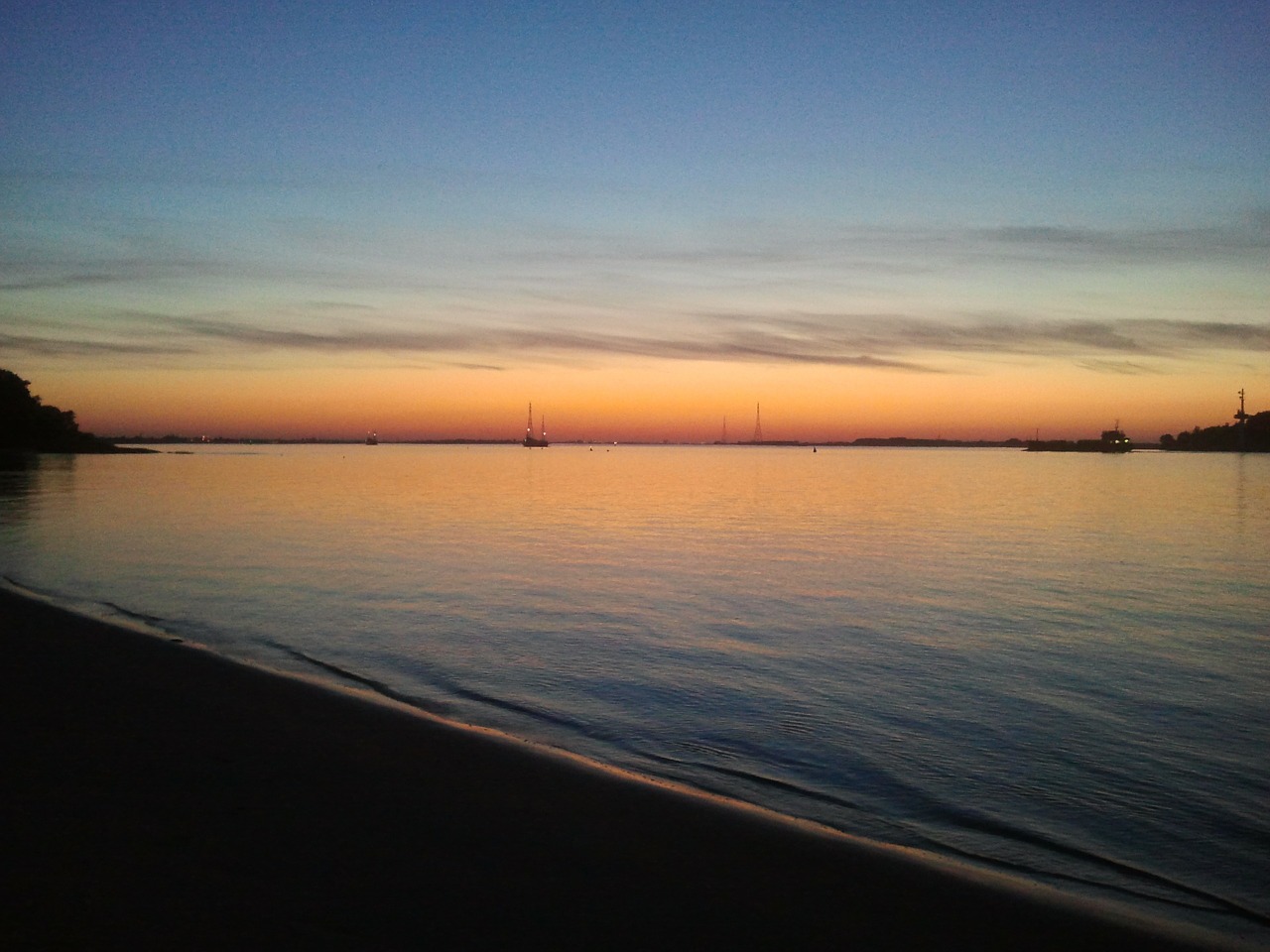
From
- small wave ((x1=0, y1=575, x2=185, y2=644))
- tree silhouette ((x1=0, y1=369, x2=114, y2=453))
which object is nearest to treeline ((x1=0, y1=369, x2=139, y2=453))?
tree silhouette ((x1=0, y1=369, x2=114, y2=453))

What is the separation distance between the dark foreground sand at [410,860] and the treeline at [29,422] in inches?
4994

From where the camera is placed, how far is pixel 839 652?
1410 centimetres

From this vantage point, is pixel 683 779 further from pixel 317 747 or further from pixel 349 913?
pixel 349 913

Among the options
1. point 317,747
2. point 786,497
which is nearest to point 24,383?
point 786,497

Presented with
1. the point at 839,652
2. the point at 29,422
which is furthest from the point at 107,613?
the point at 29,422

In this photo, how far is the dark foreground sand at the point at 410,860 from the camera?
4668mm

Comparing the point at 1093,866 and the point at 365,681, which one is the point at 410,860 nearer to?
the point at 1093,866

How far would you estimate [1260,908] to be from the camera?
5.93m

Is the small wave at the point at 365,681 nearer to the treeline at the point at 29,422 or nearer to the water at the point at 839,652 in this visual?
the water at the point at 839,652

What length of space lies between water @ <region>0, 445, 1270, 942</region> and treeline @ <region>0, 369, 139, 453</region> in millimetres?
94145

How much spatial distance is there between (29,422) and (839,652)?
13329cm

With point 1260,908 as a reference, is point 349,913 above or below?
above

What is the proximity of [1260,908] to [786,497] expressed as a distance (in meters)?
50.2

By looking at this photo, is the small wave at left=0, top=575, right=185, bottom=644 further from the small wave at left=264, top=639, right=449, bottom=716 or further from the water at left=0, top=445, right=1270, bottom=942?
the small wave at left=264, top=639, right=449, bottom=716
